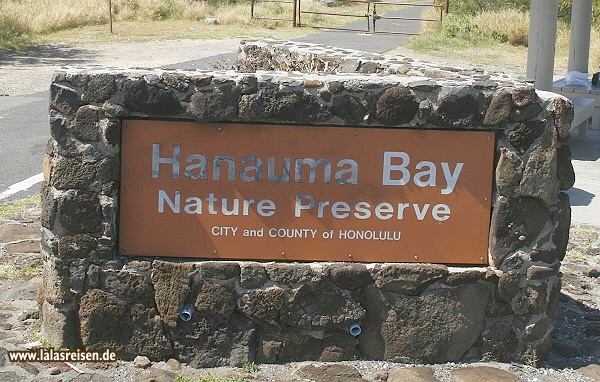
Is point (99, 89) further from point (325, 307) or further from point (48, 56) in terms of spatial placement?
point (48, 56)

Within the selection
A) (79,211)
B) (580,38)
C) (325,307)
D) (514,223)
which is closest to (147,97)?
(79,211)

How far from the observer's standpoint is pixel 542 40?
10727 mm

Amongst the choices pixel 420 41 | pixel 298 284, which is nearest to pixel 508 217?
pixel 298 284

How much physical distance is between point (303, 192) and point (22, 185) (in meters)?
5.12

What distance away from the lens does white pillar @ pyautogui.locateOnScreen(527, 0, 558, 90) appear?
10.5 meters

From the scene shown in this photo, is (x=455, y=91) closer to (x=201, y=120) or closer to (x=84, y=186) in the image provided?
(x=201, y=120)

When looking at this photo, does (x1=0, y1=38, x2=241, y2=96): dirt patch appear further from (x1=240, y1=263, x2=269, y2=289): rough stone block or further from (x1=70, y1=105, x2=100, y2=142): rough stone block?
(x1=240, y1=263, x2=269, y2=289): rough stone block

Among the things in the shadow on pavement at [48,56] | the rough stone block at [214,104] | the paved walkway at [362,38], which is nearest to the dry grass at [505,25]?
the paved walkway at [362,38]

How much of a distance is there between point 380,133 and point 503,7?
28392 millimetres

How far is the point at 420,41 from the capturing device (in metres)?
26.3

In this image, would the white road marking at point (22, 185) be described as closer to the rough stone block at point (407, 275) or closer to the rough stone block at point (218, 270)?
the rough stone block at point (218, 270)

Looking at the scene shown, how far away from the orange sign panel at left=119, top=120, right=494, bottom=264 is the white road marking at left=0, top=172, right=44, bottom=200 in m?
4.30

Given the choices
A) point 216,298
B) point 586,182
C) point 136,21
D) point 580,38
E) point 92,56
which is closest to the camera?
point 216,298

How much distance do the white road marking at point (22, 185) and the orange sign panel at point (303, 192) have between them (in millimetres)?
4305
